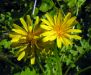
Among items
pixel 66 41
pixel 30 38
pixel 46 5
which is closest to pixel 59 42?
pixel 66 41

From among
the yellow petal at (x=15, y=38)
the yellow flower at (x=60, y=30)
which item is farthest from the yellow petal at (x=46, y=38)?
the yellow petal at (x=15, y=38)

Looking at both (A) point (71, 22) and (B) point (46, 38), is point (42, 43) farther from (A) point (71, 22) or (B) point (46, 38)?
(A) point (71, 22)

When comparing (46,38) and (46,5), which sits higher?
(46,5)

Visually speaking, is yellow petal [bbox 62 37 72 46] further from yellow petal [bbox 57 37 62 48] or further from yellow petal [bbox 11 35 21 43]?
yellow petal [bbox 11 35 21 43]

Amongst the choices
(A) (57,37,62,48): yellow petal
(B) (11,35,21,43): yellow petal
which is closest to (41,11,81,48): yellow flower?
(A) (57,37,62,48): yellow petal

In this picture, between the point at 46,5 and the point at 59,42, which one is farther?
the point at 46,5

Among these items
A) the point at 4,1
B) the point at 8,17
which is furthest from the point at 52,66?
the point at 4,1

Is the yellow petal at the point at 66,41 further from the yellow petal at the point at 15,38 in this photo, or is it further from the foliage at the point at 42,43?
the yellow petal at the point at 15,38
